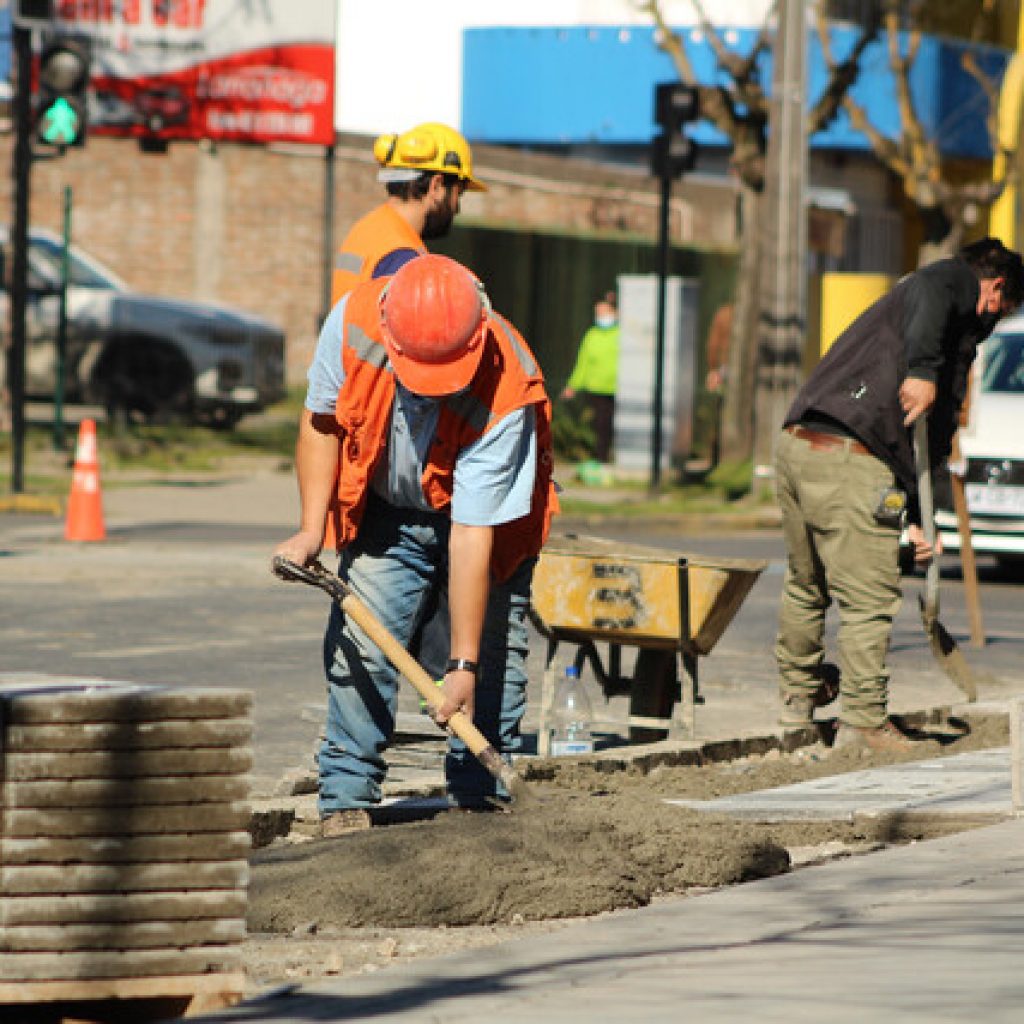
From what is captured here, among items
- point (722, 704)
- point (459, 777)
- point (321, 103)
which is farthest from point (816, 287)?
point (459, 777)

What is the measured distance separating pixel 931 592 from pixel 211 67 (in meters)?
20.8

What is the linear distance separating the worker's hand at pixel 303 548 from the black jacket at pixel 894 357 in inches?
115

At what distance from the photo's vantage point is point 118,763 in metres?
5.28

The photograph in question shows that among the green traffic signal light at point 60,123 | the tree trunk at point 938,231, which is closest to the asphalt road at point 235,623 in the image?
the green traffic signal light at point 60,123

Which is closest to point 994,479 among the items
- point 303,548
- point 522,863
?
point 303,548

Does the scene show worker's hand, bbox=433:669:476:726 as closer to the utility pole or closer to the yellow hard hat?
the yellow hard hat

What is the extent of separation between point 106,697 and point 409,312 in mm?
1797

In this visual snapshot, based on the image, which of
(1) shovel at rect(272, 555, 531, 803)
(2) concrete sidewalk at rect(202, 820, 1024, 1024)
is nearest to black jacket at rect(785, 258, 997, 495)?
(1) shovel at rect(272, 555, 531, 803)

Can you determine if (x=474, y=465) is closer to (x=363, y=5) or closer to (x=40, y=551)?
(x=40, y=551)

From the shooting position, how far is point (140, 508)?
68.4 ft

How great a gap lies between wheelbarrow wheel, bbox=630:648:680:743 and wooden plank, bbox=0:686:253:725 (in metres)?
4.54

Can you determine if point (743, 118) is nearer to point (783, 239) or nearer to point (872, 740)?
point (783, 239)

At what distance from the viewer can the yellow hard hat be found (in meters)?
7.96

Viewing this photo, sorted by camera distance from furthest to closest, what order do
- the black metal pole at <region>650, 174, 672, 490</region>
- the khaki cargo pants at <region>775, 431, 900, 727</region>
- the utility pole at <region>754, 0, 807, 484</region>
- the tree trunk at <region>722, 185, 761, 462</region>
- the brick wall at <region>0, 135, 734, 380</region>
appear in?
1. the brick wall at <region>0, 135, 734, 380</region>
2. the tree trunk at <region>722, 185, 761, 462</region>
3. the utility pole at <region>754, 0, 807, 484</region>
4. the black metal pole at <region>650, 174, 672, 490</region>
5. the khaki cargo pants at <region>775, 431, 900, 727</region>
